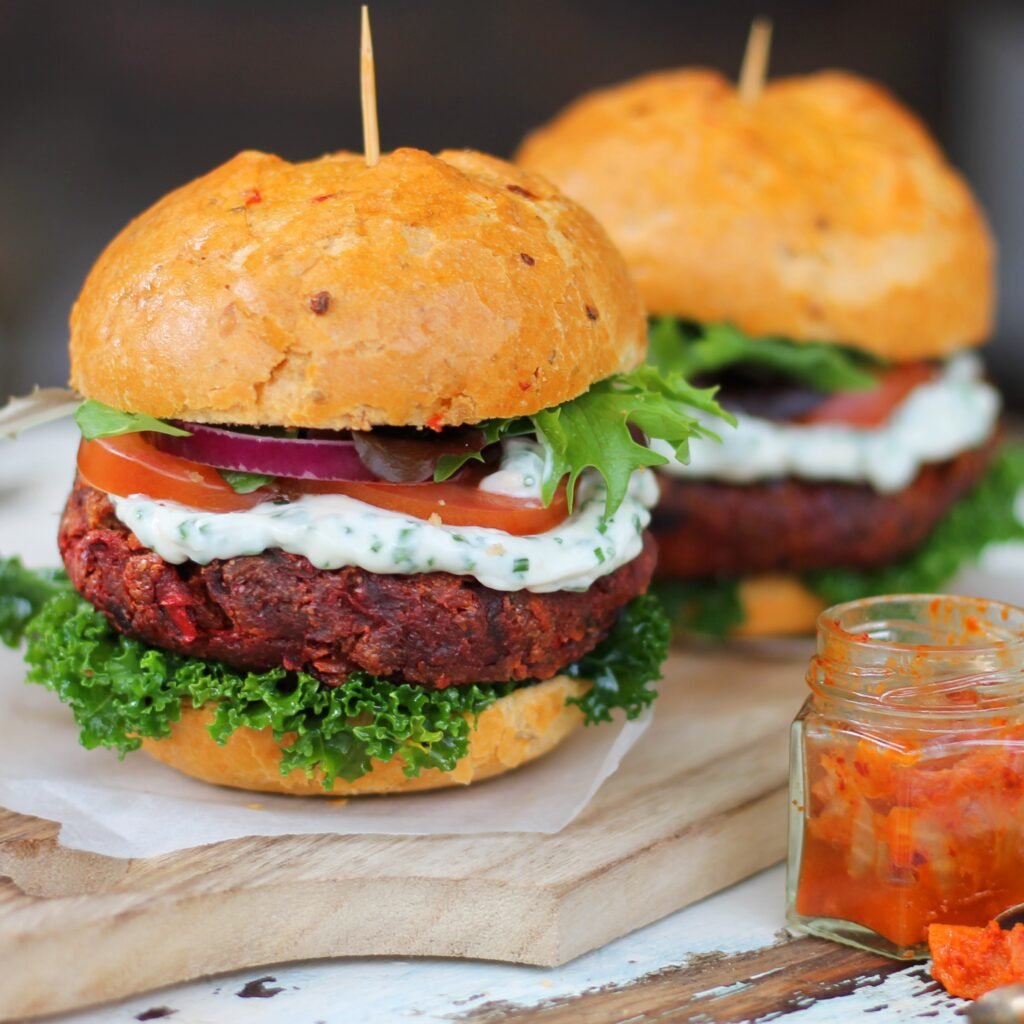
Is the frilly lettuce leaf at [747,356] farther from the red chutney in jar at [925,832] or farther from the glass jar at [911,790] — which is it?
the red chutney in jar at [925,832]

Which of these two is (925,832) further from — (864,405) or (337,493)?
(864,405)

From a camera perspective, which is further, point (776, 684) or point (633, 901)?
point (776, 684)

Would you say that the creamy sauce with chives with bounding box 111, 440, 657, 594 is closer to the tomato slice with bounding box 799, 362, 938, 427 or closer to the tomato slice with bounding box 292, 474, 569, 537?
the tomato slice with bounding box 292, 474, 569, 537

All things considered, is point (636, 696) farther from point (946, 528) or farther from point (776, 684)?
point (946, 528)

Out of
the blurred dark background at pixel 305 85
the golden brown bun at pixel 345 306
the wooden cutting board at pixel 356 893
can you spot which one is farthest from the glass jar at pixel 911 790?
the blurred dark background at pixel 305 85

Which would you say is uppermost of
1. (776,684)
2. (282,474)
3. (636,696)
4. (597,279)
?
(597,279)

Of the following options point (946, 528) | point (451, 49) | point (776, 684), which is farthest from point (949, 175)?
point (451, 49)

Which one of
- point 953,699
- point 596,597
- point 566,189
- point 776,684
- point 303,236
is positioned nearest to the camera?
point 953,699

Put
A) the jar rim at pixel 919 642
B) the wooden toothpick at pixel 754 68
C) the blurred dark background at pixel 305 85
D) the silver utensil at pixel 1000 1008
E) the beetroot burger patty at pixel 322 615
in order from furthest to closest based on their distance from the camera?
the blurred dark background at pixel 305 85 → the wooden toothpick at pixel 754 68 → the beetroot burger patty at pixel 322 615 → the jar rim at pixel 919 642 → the silver utensil at pixel 1000 1008
